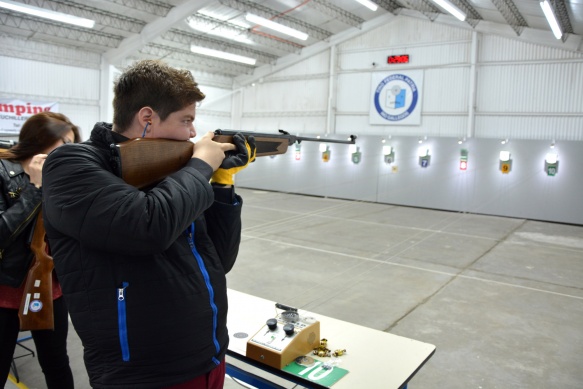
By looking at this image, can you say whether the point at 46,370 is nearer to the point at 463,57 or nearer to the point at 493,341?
the point at 493,341

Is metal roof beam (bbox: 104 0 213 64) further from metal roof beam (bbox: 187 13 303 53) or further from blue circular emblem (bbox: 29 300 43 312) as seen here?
blue circular emblem (bbox: 29 300 43 312)

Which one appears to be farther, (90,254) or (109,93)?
(109,93)

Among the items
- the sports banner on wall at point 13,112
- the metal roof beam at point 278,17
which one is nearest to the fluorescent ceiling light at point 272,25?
the metal roof beam at point 278,17

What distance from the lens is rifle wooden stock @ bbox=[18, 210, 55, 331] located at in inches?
69.4

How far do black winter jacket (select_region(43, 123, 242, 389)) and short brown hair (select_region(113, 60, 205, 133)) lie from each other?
0.07 metres

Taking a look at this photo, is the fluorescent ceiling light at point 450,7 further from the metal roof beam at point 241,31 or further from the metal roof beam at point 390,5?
the metal roof beam at point 241,31

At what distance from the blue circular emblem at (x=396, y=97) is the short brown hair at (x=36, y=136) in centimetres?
1146

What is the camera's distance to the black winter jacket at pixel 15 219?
1.73 m

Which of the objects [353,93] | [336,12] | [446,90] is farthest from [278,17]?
[446,90]

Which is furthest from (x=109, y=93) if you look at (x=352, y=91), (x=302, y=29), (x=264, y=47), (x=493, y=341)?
(x=493, y=341)

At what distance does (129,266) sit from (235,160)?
17.2 inches

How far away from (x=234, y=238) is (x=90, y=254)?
0.38 metres

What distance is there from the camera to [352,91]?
13.4 metres

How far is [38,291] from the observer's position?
183 cm
